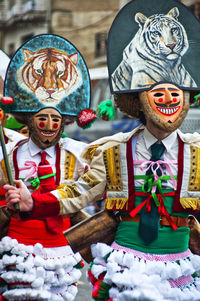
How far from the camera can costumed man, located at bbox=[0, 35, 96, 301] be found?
4.52 m

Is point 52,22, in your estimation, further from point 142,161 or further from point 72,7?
point 142,161

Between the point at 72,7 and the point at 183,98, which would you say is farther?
the point at 72,7

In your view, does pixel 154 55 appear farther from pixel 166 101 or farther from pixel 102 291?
pixel 102 291

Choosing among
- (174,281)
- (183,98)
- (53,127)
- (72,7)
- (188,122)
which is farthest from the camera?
(72,7)

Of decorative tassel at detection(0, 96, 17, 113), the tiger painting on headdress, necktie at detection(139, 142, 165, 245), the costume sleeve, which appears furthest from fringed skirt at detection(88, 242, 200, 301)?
the tiger painting on headdress

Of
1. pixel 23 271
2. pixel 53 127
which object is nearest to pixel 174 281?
pixel 23 271

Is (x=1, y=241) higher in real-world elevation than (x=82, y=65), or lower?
lower

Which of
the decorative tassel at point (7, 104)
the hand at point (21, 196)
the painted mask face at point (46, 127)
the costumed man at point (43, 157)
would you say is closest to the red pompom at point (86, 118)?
the costumed man at point (43, 157)

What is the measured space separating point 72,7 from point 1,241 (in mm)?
21042

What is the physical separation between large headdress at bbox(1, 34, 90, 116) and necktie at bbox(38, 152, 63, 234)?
465 millimetres

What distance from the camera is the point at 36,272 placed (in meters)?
4.48

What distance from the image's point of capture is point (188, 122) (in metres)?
11.5

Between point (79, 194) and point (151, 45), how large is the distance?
3.69 ft

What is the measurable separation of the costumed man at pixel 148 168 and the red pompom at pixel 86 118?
2.35ft
